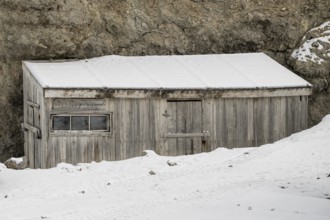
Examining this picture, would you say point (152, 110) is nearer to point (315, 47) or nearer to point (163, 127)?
point (163, 127)

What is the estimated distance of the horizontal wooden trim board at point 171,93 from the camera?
1953 cm

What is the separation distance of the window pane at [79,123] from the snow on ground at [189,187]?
2.71 m

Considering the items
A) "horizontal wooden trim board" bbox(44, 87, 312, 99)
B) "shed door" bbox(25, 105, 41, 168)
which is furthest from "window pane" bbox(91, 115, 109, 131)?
"shed door" bbox(25, 105, 41, 168)

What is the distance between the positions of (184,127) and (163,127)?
670mm

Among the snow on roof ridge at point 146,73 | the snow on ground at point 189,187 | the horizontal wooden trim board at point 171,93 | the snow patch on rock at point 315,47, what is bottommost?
the snow on ground at point 189,187

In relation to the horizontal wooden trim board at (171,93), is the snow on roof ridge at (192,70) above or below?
above

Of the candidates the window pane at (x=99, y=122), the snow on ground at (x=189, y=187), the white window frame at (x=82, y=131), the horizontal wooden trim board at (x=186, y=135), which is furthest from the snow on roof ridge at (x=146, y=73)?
the snow on ground at (x=189, y=187)

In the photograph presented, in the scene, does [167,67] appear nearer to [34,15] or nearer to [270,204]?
[34,15]

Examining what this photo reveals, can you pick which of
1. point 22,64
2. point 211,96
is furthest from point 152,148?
point 22,64

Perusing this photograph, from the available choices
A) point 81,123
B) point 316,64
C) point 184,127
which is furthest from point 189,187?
point 316,64

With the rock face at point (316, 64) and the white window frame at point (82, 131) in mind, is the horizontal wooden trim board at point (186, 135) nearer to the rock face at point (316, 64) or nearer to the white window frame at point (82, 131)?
the white window frame at point (82, 131)

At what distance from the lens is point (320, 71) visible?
24.6 metres

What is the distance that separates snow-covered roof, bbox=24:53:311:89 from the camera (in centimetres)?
2011

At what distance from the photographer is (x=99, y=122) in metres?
20.0
